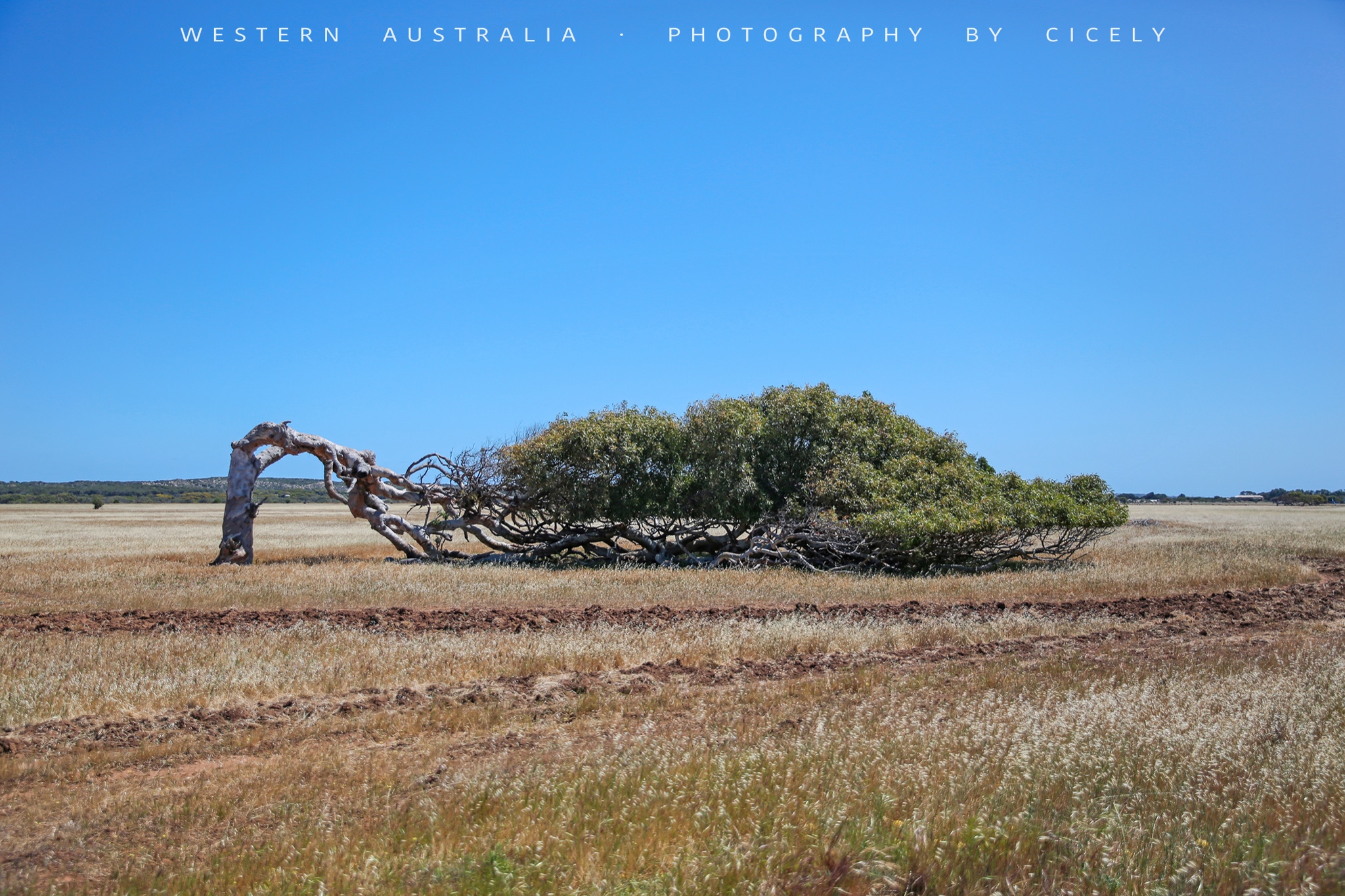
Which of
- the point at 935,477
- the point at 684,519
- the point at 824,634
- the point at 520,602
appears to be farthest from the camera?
the point at 684,519

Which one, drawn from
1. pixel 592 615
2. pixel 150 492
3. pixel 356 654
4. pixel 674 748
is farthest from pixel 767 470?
pixel 150 492

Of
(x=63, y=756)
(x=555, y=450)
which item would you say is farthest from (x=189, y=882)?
(x=555, y=450)

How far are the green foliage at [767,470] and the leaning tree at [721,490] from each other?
5cm

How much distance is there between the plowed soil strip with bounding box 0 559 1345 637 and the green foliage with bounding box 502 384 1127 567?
7.57m

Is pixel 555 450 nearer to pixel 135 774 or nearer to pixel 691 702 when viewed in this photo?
pixel 691 702

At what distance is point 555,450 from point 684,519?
4993 mm

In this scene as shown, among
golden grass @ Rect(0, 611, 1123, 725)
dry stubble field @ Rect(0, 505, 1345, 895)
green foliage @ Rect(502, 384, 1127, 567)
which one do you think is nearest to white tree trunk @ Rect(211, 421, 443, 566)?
green foliage @ Rect(502, 384, 1127, 567)

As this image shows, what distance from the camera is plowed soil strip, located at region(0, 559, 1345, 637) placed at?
Answer: 14078 millimetres

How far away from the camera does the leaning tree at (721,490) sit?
24.6 m

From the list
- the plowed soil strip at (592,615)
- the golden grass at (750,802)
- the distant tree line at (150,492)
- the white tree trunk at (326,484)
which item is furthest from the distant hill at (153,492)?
Answer: the golden grass at (750,802)

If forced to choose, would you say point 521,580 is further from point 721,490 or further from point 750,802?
point 750,802

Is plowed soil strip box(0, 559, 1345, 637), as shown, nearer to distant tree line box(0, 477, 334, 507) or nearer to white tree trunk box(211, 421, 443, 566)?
white tree trunk box(211, 421, 443, 566)

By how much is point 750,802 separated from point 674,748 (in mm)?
1507

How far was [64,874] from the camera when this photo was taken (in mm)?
4773
